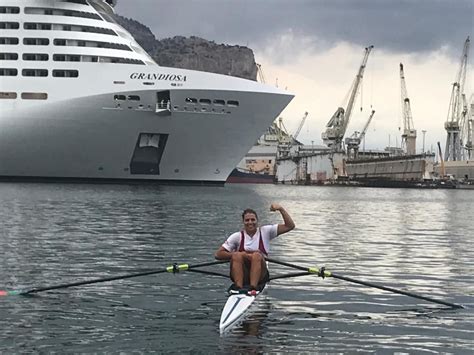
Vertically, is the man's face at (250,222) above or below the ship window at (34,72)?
below

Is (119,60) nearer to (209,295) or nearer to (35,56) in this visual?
(35,56)

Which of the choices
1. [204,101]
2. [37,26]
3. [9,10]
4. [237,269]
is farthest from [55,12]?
[237,269]

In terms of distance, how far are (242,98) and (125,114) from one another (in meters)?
11.7

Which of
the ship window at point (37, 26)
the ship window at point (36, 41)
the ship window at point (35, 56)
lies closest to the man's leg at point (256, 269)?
the ship window at point (35, 56)

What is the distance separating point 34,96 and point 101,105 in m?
6.89

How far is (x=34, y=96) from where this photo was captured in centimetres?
7506

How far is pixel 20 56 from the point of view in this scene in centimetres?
7656

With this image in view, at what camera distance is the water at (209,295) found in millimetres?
12961

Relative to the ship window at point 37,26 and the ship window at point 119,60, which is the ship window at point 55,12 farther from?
the ship window at point 119,60

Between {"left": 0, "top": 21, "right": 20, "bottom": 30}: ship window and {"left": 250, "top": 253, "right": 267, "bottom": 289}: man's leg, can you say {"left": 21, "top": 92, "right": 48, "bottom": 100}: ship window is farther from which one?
{"left": 250, "top": 253, "right": 267, "bottom": 289}: man's leg

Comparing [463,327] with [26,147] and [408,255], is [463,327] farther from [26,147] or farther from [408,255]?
[26,147]

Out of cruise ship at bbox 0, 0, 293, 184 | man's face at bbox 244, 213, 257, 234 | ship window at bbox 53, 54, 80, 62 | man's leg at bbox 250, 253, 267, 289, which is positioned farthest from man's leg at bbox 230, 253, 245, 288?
ship window at bbox 53, 54, 80, 62

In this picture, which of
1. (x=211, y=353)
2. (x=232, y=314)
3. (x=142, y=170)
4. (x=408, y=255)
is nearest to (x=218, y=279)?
(x=232, y=314)

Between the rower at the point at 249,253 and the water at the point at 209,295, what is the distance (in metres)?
0.71
